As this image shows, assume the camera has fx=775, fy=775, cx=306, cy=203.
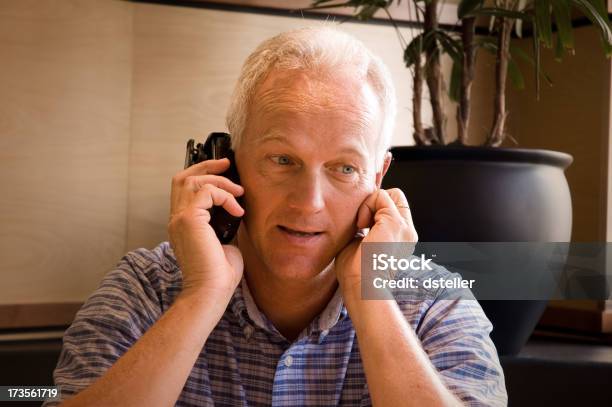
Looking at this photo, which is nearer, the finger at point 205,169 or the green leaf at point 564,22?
the finger at point 205,169

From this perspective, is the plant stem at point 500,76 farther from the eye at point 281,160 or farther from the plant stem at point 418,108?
the eye at point 281,160

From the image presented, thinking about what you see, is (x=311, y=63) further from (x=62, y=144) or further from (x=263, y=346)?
(x=62, y=144)

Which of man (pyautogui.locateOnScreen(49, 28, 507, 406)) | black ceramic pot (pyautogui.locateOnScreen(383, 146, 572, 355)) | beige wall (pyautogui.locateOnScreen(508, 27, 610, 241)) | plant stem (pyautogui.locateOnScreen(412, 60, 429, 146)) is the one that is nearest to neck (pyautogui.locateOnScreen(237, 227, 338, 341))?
man (pyautogui.locateOnScreen(49, 28, 507, 406))

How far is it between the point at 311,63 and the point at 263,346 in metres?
0.50

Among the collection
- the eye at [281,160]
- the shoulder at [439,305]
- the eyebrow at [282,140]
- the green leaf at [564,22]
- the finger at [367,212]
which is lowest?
the shoulder at [439,305]

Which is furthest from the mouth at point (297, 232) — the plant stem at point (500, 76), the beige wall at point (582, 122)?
the beige wall at point (582, 122)

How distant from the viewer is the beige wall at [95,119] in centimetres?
190

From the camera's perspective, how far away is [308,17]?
7.08 ft

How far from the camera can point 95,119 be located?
1.98 m

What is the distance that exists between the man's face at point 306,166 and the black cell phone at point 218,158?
0.13ft

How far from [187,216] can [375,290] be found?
0.34m

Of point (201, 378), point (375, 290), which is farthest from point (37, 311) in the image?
point (375, 290)

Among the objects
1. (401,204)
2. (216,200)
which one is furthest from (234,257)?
(401,204)

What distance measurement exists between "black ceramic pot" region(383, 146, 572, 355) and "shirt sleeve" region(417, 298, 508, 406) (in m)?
0.42
